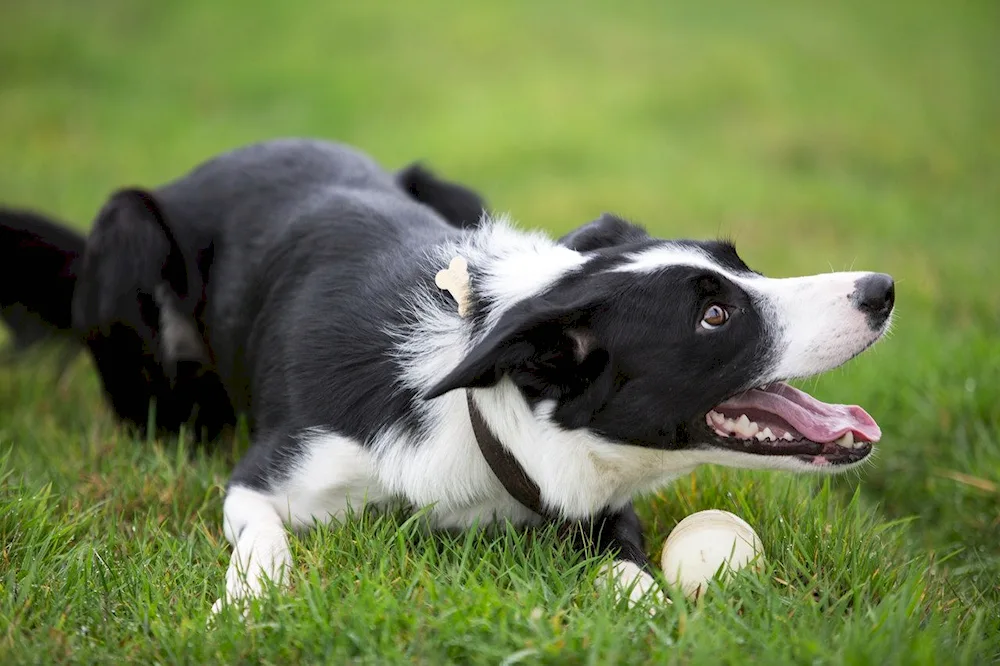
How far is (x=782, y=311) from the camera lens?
2.53m

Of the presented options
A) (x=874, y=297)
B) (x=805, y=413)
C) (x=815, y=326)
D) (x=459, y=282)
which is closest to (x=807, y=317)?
(x=815, y=326)

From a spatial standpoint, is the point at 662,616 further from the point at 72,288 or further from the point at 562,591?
the point at 72,288

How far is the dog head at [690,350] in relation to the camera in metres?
2.49

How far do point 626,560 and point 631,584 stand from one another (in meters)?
0.24

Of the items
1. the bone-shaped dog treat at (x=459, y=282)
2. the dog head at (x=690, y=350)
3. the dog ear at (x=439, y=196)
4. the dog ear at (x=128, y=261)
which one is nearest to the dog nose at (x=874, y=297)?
the dog head at (x=690, y=350)

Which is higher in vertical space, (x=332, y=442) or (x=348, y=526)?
(x=332, y=442)

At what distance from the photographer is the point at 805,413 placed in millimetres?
2625

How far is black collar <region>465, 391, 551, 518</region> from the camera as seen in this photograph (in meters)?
2.62

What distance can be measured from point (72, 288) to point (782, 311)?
305 cm

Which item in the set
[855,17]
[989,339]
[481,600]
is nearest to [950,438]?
[989,339]

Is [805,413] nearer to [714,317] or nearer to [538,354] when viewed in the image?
[714,317]

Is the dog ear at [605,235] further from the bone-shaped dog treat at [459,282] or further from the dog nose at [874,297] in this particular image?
the dog nose at [874,297]

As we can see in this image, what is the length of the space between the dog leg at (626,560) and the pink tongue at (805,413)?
488 mm

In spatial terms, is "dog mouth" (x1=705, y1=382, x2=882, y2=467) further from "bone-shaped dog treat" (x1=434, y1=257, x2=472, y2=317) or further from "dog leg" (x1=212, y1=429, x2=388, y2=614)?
"dog leg" (x1=212, y1=429, x2=388, y2=614)
